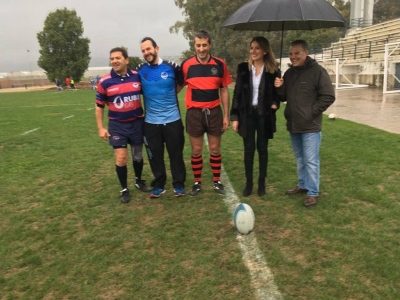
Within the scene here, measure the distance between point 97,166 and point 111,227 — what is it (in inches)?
105

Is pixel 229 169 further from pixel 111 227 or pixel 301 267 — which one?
pixel 301 267

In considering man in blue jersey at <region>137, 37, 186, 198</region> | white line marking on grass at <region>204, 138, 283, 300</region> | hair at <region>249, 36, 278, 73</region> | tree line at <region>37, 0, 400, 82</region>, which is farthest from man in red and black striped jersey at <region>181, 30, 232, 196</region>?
tree line at <region>37, 0, 400, 82</region>

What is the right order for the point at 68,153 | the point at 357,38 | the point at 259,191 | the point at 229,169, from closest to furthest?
the point at 259,191 < the point at 229,169 < the point at 68,153 < the point at 357,38

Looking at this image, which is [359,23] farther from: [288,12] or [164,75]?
[164,75]

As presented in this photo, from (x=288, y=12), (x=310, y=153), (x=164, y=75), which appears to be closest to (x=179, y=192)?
(x=164, y=75)

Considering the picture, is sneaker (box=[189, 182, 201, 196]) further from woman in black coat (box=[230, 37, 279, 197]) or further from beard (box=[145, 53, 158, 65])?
beard (box=[145, 53, 158, 65])

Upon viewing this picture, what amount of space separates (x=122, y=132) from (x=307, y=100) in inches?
86.0

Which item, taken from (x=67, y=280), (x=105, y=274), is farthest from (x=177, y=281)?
(x=67, y=280)

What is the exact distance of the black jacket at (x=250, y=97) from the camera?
399 cm

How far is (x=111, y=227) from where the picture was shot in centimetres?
368

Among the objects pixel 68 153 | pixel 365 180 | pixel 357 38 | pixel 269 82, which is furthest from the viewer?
pixel 357 38

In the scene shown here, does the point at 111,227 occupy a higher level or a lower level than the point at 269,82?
lower

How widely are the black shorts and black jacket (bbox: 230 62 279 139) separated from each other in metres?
0.20

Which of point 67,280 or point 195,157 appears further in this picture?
point 195,157
